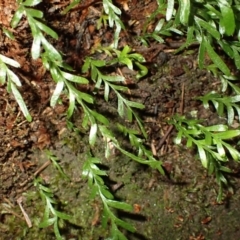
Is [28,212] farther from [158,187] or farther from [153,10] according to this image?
[153,10]

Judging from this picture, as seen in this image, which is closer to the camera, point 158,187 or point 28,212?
point 28,212

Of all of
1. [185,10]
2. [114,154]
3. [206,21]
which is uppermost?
[185,10]

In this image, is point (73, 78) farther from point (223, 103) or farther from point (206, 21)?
point (223, 103)

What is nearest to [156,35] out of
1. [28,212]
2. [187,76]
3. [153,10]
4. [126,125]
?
[153,10]

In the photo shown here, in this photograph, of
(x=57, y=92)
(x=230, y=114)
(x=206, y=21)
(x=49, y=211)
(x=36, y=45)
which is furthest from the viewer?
(x=230, y=114)

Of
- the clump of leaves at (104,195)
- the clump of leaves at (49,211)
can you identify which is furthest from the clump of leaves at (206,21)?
the clump of leaves at (49,211)

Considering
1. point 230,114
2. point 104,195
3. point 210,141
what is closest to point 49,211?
point 104,195
